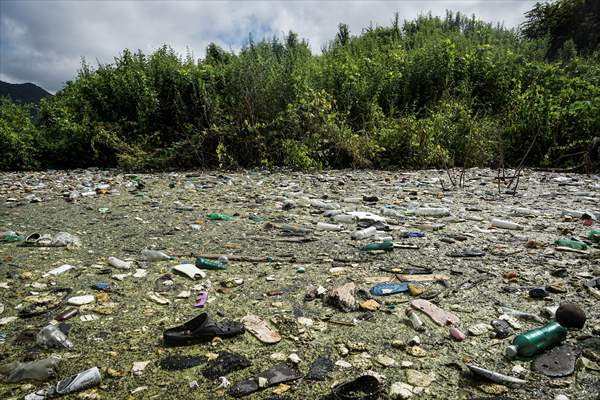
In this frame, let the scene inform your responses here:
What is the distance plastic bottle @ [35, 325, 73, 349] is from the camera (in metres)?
1.38

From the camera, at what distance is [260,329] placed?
1493mm

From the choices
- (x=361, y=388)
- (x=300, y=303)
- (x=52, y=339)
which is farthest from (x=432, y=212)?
(x=52, y=339)

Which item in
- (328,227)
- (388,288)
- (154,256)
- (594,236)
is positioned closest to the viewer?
(388,288)

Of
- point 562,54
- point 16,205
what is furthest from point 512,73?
point 16,205

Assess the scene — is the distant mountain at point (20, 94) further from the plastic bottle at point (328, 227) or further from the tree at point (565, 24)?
the tree at point (565, 24)

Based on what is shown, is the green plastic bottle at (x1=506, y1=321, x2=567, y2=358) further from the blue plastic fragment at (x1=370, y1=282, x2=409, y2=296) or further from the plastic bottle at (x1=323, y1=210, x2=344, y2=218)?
the plastic bottle at (x1=323, y1=210, x2=344, y2=218)

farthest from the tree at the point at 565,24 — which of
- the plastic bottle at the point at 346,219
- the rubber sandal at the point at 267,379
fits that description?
the rubber sandal at the point at 267,379

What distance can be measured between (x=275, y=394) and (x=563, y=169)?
5.94 m

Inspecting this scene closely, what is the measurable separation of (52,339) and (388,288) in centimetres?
137

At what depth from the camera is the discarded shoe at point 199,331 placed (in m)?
1.39

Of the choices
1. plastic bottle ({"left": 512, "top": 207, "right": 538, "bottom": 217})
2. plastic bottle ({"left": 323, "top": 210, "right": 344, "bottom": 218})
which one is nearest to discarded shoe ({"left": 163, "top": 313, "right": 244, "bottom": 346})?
plastic bottle ({"left": 323, "top": 210, "right": 344, "bottom": 218})

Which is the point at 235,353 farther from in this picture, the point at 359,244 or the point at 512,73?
the point at 512,73

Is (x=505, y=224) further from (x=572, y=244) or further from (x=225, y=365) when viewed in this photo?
(x=225, y=365)

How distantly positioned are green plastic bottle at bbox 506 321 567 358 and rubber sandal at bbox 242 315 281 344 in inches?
32.1
